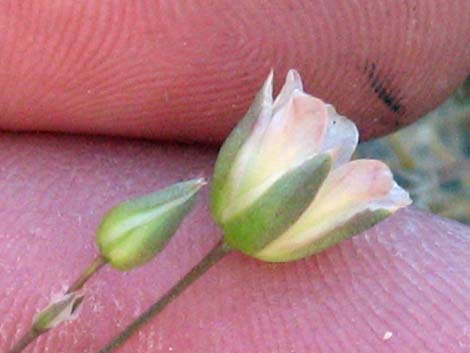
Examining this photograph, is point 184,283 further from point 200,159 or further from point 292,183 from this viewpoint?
point 200,159

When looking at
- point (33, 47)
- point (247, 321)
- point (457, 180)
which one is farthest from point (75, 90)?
point (457, 180)

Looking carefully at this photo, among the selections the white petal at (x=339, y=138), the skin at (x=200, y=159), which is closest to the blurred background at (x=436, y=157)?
the skin at (x=200, y=159)

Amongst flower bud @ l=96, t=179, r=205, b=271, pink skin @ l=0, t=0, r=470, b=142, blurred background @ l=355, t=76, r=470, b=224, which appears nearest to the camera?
flower bud @ l=96, t=179, r=205, b=271

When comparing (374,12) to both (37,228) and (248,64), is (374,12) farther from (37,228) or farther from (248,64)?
(37,228)

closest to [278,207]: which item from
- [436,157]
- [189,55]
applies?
[189,55]

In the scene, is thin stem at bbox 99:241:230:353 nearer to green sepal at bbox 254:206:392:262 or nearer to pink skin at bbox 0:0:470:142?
green sepal at bbox 254:206:392:262

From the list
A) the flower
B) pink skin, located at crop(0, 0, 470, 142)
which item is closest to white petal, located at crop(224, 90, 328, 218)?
the flower

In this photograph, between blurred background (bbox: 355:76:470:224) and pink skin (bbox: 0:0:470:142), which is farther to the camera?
blurred background (bbox: 355:76:470:224)

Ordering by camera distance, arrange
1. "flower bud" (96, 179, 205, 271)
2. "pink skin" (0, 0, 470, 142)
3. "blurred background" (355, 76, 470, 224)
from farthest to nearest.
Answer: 1. "blurred background" (355, 76, 470, 224)
2. "pink skin" (0, 0, 470, 142)
3. "flower bud" (96, 179, 205, 271)
